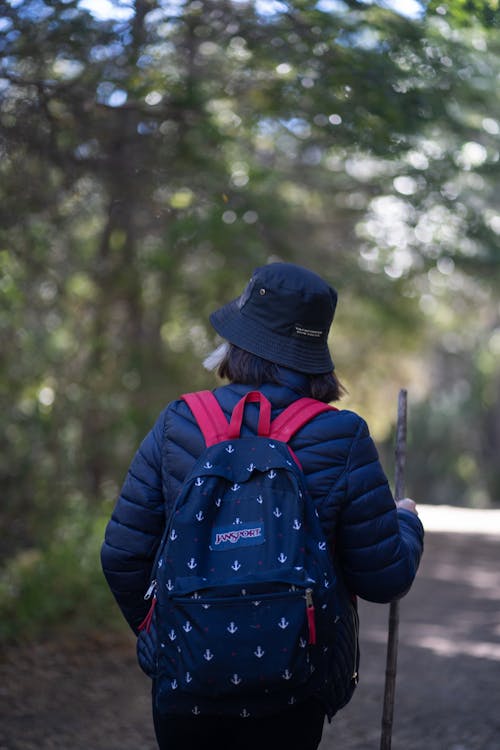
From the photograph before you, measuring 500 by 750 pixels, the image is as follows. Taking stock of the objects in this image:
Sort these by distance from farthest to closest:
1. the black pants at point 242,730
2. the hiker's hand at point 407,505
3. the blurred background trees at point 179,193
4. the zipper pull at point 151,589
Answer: the blurred background trees at point 179,193, the hiker's hand at point 407,505, the zipper pull at point 151,589, the black pants at point 242,730

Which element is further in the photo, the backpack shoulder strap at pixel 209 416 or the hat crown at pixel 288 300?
the hat crown at pixel 288 300

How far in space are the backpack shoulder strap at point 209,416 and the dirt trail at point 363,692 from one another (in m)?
3.35

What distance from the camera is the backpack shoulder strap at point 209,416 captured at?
232cm

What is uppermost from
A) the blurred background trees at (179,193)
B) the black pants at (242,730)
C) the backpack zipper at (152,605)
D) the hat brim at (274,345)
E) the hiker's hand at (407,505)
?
the hat brim at (274,345)

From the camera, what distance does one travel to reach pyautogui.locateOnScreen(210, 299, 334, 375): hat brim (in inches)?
96.6

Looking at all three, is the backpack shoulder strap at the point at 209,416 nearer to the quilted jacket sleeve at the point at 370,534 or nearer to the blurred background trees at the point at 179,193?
the quilted jacket sleeve at the point at 370,534

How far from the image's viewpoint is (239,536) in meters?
2.13

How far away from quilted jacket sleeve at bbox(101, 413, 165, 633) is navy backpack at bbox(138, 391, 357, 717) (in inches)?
8.6

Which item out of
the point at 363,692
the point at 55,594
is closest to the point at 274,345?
the point at 363,692

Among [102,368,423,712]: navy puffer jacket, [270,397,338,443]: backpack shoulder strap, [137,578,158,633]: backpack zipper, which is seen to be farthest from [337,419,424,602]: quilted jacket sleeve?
[137,578,158,633]: backpack zipper

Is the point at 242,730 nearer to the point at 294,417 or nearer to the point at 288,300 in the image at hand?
the point at 294,417

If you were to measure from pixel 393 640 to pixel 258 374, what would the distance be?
123 centimetres

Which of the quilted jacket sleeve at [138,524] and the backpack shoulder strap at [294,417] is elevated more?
the backpack shoulder strap at [294,417]

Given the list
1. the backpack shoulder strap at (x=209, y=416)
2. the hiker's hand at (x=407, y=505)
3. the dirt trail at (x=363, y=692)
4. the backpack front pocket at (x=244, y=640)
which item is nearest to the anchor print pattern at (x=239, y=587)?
the backpack front pocket at (x=244, y=640)
